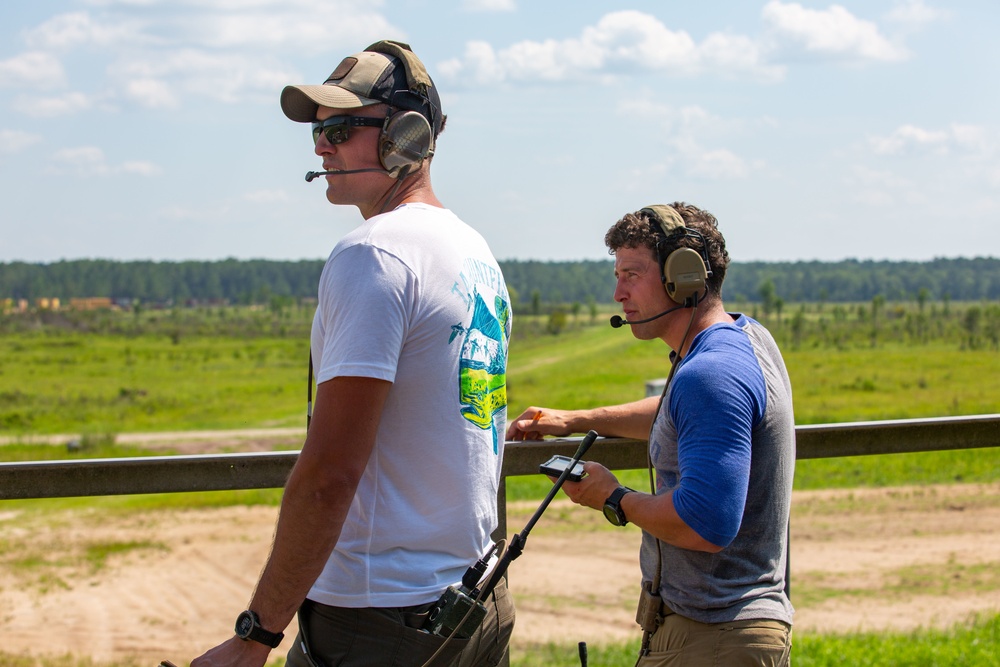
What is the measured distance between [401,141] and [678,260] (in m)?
0.68

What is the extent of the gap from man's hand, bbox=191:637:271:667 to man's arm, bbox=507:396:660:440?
3.57 feet

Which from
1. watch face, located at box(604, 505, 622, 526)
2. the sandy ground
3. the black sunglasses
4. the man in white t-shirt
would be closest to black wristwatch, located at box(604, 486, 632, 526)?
watch face, located at box(604, 505, 622, 526)

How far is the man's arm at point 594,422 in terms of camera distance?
2824 millimetres

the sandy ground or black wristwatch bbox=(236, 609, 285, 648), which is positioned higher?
black wristwatch bbox=(236, 609, 285, 648)

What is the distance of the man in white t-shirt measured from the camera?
1863 millimetres

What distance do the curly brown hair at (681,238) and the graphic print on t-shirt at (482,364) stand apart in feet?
1.30

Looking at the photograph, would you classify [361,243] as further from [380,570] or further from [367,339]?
[380,570]

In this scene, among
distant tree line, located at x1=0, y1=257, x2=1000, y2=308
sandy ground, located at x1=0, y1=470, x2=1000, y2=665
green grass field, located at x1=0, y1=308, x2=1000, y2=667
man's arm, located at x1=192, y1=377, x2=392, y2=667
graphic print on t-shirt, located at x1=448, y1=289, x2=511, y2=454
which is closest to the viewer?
man's arm, located at x1=192, y1=377, x2=392, y2=667

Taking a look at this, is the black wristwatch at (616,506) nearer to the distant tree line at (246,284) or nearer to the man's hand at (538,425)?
the man's hand at (538,425)

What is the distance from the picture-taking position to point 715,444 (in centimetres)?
211

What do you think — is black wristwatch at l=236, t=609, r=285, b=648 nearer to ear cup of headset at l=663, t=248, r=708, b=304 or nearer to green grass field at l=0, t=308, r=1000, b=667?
ear cup of headset at l=663, t=248, r=708, b=304

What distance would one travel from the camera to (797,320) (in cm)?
7900

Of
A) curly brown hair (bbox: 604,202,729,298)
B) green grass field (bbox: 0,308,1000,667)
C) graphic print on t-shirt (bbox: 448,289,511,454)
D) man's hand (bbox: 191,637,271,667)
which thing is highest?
curly brown hair (bbox: 604,202,729,298)

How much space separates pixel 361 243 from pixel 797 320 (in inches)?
3169
